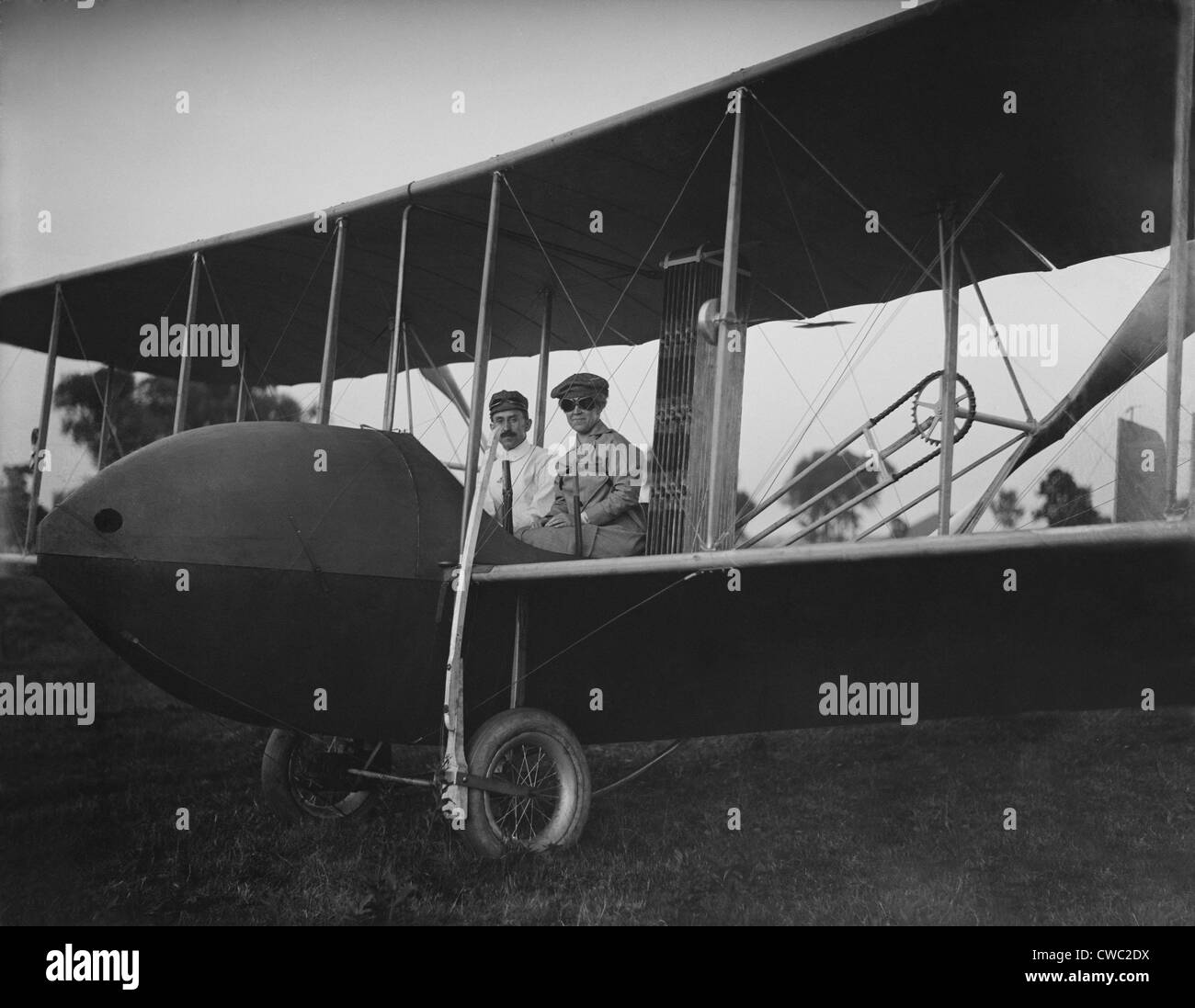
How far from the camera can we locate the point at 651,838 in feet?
16.6

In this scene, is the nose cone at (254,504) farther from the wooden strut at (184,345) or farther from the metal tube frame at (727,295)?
the wooden strut at (184,345)

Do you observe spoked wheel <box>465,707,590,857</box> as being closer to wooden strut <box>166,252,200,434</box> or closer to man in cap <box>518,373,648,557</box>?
man in cap <box>518,373,648,557</box>

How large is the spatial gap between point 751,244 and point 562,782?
2867mm

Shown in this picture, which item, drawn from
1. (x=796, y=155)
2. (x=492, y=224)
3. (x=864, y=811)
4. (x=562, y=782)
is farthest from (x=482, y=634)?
(x=796, y=155)

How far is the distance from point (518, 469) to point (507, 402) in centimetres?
35

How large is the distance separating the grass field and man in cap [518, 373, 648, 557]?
1.34m

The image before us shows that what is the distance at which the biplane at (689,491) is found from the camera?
421 centimetres

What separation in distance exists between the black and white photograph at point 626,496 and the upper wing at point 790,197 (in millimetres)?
25

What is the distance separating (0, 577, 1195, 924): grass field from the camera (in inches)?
163

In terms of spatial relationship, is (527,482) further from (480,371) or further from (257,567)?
(257,567)

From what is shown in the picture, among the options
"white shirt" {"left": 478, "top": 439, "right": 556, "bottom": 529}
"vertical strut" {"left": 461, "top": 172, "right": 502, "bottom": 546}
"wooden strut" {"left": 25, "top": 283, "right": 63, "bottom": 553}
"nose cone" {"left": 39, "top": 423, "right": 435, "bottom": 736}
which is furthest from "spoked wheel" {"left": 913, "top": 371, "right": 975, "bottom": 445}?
"wooden strut" {"left": 25, "top": 283, "right": 63, "bottom": 553}

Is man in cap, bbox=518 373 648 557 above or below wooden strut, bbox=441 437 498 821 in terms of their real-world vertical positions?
above

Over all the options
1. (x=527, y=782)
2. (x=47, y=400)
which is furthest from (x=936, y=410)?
(x=47, y=400)

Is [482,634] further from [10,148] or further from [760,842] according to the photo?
[10,148]
